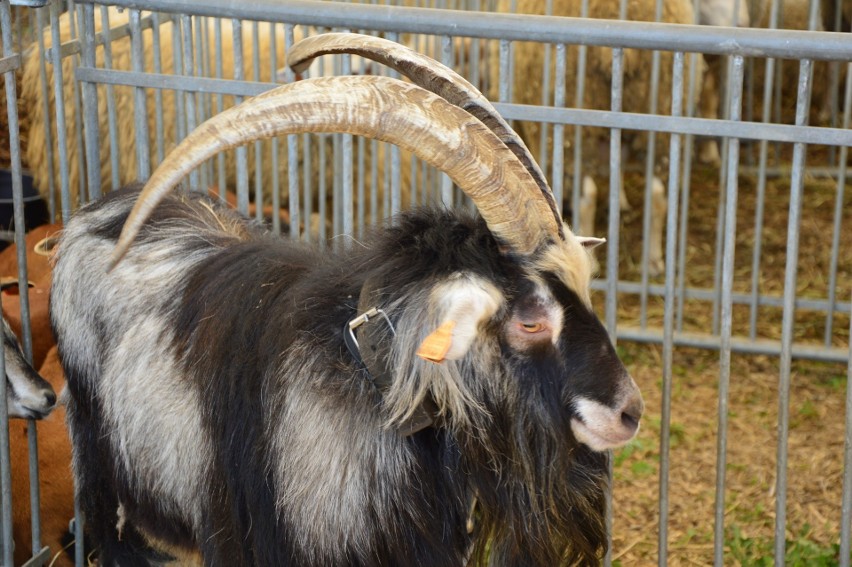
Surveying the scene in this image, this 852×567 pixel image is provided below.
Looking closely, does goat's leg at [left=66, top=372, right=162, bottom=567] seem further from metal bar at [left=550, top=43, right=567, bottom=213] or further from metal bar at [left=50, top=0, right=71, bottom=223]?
metal bar at [left=550, top=43, right=567, bottom=213]

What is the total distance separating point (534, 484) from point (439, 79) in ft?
3.29

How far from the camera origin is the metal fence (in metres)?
3.09

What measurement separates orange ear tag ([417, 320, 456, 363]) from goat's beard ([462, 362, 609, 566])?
30 centimetres

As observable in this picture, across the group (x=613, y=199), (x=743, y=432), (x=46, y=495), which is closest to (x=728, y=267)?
(x=613, y=199)

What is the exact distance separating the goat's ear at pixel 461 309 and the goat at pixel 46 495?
6.55ft

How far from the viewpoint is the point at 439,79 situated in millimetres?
2816

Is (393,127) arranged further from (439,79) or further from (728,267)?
(728,267)

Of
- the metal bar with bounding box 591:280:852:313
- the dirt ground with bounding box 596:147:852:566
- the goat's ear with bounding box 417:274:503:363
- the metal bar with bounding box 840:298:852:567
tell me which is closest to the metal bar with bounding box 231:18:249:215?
the goat's ear with bounding box 417:274:503:363

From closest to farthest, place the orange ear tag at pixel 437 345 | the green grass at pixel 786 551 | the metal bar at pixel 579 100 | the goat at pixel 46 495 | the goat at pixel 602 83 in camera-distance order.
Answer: the orange ear tag at pixel 437 345 → the goat at pixel 46 495 → the green grass at pixel 786 551 → the metal bar at pixel 579 100 → the goat at pixel 602 83

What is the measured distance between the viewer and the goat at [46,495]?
13.1 ft

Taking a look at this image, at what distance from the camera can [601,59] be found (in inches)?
242

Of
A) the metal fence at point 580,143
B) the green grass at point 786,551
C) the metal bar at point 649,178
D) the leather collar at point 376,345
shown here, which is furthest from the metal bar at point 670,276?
the metal bar at point 649,178

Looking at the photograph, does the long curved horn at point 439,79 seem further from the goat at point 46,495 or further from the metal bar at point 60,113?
the goat at point 46,495

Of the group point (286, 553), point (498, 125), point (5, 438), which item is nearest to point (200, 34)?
point (5, 438)
